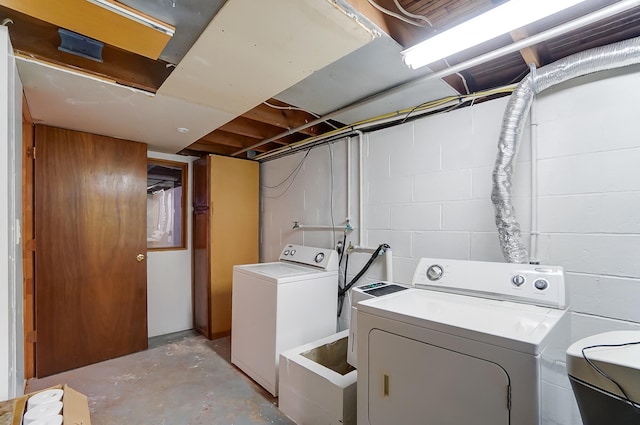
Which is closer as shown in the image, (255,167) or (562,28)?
(562,28)

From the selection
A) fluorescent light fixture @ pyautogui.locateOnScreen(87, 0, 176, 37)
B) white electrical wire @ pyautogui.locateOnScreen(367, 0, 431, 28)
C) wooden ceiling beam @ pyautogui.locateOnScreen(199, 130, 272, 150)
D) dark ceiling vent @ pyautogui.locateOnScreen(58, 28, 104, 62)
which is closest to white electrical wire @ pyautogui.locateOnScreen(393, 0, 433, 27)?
white electrical wire @ pyautogui.locateOnScreen(367, 0, 431, 28)

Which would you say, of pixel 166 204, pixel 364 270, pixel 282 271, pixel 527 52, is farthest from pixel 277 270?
A: pixel 527 52

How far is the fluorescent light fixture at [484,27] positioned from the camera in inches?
43.6

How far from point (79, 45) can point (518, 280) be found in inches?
99.8

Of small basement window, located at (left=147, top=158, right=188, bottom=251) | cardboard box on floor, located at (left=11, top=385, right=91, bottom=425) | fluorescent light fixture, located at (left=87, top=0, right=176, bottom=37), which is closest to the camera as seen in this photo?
cardboard box on floor, located at (left=11, top=385, right=91, bottom=425)

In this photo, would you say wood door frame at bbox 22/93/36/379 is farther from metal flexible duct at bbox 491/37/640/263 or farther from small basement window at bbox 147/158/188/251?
metal flexible duct at bbox 491/37/640/263

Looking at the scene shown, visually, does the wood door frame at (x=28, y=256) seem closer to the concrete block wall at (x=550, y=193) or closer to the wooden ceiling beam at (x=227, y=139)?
the wooden ceiling beam at (x=227, y=139)

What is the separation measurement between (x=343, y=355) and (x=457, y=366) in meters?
1.42

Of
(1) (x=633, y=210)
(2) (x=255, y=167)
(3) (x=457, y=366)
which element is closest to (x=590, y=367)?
(3) (x=457, y=366)

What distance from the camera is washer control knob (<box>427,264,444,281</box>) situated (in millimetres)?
1792

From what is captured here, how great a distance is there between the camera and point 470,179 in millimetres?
1976

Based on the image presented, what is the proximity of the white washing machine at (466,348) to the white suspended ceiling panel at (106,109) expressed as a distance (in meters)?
1.93

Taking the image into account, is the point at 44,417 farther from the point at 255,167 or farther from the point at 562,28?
the point at 255,167

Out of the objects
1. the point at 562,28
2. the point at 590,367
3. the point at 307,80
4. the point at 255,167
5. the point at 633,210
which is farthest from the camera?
the point at 255,167
